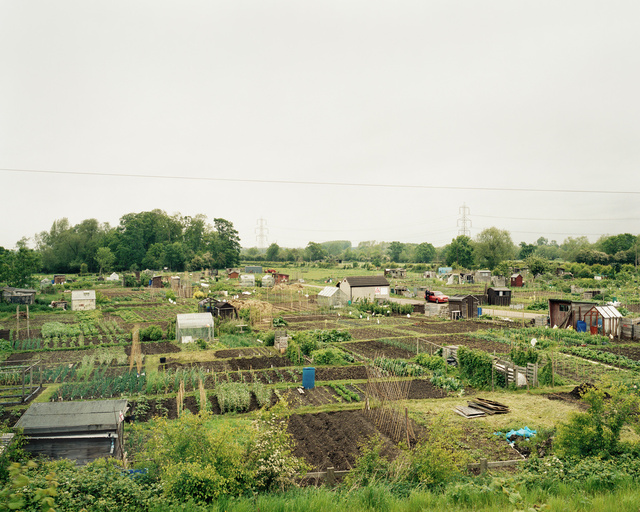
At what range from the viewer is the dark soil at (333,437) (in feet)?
32.4

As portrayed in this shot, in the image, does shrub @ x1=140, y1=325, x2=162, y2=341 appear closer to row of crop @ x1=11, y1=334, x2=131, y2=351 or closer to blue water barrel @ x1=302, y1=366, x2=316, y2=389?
row of crop @ x1=11, y1=334, x2=131, y2=351

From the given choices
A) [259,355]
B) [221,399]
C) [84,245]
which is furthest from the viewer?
[84,245]

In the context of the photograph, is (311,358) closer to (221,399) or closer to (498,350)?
(221,399)

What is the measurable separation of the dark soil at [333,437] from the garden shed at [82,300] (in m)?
33.3

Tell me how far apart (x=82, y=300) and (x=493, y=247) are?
246ft

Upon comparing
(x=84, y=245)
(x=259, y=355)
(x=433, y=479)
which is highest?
(x=84, y=245)

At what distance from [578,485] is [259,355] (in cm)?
1681

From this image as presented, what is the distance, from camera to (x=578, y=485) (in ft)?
21.5

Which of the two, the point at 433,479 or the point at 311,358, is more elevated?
the point at 433,479

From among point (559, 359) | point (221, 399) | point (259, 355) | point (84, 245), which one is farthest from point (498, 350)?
point (84, 245)

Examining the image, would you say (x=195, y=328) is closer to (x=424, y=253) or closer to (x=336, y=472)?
(x=336, y=472)

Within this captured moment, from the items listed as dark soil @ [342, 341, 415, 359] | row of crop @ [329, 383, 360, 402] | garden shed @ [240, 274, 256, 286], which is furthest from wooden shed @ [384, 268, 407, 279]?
row of crop @ [329, 383, 360, 402]

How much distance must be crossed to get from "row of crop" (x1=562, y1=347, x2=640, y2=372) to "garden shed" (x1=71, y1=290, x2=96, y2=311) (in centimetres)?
3947

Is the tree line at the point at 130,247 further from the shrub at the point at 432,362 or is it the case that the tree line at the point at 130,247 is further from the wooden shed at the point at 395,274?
the shrub at the point at 432,362
